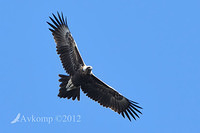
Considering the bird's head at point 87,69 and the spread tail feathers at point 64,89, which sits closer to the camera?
the bird's head at point 87,69

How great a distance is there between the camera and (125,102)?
38.2ft

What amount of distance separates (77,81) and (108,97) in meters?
1.50

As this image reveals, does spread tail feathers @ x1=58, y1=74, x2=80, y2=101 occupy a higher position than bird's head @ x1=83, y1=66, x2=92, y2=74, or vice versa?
bird's head @ x1=83, y1=66, x2=92, y2=74

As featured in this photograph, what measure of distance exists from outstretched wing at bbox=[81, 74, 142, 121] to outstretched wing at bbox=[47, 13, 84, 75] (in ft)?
2.57

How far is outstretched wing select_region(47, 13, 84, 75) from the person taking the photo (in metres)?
11.1

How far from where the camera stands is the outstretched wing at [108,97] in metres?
11.3

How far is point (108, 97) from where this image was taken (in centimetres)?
1153

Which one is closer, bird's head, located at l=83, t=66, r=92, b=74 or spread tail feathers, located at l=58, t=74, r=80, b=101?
bird's head, located at l=83, t=66, r=92, b=74

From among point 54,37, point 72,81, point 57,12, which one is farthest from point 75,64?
point 57,12

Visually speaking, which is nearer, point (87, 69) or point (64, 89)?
point (87, 69)

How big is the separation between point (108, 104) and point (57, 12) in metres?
4.14

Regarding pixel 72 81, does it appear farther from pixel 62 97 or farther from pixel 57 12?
pixel 57 12

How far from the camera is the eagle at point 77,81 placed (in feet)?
35.7

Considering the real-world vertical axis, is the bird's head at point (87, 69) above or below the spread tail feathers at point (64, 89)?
above
